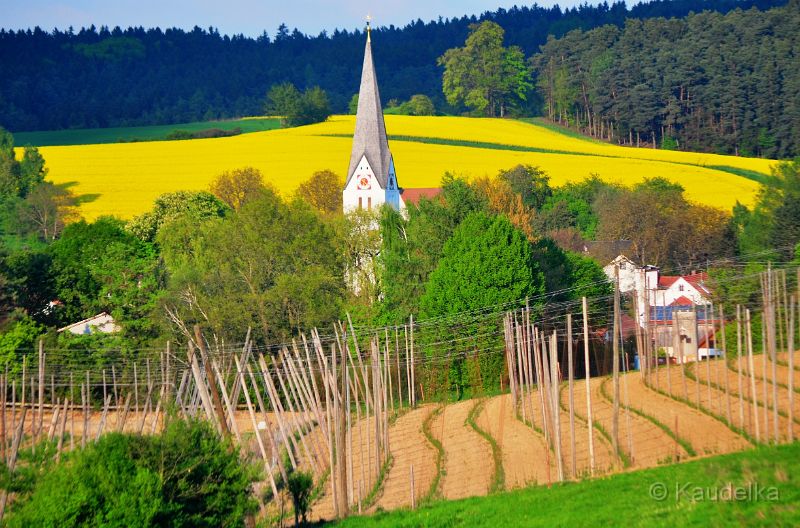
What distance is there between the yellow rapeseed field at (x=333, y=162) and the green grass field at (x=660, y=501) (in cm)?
6772

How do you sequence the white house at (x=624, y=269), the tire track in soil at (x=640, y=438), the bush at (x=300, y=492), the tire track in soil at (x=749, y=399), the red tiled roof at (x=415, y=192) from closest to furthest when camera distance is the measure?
the bush at (x=300, y=492) < the tire track in soil at (x=640, y=438) < the tire track in soil at (x=749, y=399) < the white house at (x=624, y=269) < the red tiled roof at (x=415, y=192)

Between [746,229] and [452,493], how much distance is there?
180 ft

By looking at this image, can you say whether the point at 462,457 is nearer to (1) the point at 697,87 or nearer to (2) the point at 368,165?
(2) the point at 368,165

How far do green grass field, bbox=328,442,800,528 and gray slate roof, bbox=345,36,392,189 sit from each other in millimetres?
60440

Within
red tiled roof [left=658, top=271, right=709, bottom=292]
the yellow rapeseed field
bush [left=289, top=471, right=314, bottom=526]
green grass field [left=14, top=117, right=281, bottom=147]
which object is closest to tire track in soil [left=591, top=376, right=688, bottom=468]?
bush [left=289, top=471, right=314, bottom=526]

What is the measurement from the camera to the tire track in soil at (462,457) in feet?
104

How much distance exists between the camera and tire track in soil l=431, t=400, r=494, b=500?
31.6 metres

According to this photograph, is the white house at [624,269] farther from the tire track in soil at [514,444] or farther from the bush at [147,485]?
the bush at [147,485]

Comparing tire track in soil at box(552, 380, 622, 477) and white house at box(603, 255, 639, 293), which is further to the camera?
white house at box(603, 255, 639, 293)

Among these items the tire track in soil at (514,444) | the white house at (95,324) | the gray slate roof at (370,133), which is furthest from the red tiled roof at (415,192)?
the tire track in soil at (514,444)

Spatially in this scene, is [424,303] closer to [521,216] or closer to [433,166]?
[521,216]

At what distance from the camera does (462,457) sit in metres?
35.6

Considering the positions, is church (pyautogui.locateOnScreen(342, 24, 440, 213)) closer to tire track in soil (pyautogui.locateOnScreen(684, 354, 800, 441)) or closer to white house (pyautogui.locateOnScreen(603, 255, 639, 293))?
white house (pyautogui.locateOnScreen(603, 255, 639, 293))

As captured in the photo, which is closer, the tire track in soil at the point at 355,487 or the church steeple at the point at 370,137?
the tire track in soil at the point at 355,487
